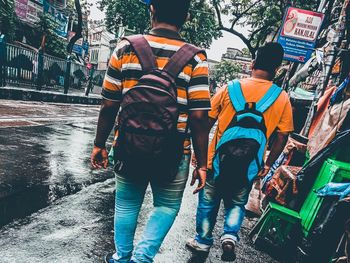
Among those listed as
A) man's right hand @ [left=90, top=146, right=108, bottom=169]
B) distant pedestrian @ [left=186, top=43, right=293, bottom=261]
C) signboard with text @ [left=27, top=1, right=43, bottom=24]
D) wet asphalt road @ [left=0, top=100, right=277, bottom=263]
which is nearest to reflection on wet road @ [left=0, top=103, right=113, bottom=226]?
wet asphalt road @ [left=0, top=100, right=277, bottom=263]

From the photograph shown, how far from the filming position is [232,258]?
2416 mm

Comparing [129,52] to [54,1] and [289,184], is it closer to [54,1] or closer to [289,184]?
[289,184]

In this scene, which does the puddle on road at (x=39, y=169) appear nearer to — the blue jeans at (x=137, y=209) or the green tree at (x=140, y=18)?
the blue jeans at (x=137, y=209)

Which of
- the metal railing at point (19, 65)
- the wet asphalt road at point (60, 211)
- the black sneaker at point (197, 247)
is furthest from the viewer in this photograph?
the metal railing at point (19, 65)

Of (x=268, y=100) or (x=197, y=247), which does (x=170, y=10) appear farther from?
(x=197, y=247)

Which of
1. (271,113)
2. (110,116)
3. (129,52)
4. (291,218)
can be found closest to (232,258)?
(291,218)

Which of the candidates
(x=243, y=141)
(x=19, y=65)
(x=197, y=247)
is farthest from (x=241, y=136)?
(x=19, y=65)

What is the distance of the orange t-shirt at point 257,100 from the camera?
242 cm

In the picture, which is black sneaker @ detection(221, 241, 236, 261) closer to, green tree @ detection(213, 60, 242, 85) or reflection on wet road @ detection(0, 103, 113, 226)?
reflection on wet road @ detection(0, 103, 113, 226)

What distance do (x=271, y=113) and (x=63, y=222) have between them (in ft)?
7.23

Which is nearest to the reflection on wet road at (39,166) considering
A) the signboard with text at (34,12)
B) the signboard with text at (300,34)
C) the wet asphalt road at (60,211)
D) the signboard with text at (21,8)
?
the wet asphalt road at (60,211)

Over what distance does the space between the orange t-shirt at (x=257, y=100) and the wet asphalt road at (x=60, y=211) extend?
1.16 m

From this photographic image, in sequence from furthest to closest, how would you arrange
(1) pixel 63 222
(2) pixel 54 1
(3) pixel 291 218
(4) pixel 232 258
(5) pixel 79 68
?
(2) pixel 54 1 < (5) pixel 79 68 < (3) pixel 291 218 < (1) pixel 63 222 < (4) pixel 232 258

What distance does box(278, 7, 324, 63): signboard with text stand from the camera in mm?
7020
